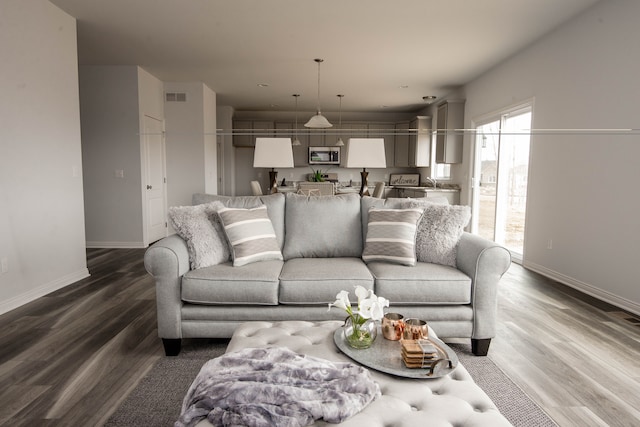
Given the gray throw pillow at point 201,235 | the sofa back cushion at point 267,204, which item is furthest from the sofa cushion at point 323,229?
the gray throw pillow at point 201,235

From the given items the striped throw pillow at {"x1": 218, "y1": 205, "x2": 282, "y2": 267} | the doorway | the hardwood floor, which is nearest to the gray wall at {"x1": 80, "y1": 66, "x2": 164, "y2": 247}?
the hardwood floor

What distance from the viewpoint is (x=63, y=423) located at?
1.66m

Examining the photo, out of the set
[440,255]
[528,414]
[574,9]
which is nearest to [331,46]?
[574,9]

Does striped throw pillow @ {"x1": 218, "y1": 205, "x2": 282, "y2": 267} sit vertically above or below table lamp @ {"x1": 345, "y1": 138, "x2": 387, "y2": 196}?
below

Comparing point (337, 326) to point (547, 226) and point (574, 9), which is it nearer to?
point (547, 226)

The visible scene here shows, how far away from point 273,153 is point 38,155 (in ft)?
7.00

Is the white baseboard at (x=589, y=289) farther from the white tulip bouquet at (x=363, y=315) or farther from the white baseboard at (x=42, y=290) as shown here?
the white baseboard at (x=42, y=290)

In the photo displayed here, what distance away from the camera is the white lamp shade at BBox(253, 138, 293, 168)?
3.23m

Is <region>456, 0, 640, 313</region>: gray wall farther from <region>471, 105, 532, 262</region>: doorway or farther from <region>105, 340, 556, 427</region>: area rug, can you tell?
<region>105, 340, 556, 427</region>: area rug

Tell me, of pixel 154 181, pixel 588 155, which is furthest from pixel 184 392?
pixel 154 181

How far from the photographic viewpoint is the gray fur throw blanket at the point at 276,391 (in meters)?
1.11

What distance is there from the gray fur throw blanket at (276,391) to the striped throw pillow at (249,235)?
1187 mm

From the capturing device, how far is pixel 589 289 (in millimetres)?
3596

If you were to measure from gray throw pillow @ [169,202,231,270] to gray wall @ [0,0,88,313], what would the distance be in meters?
1.66
